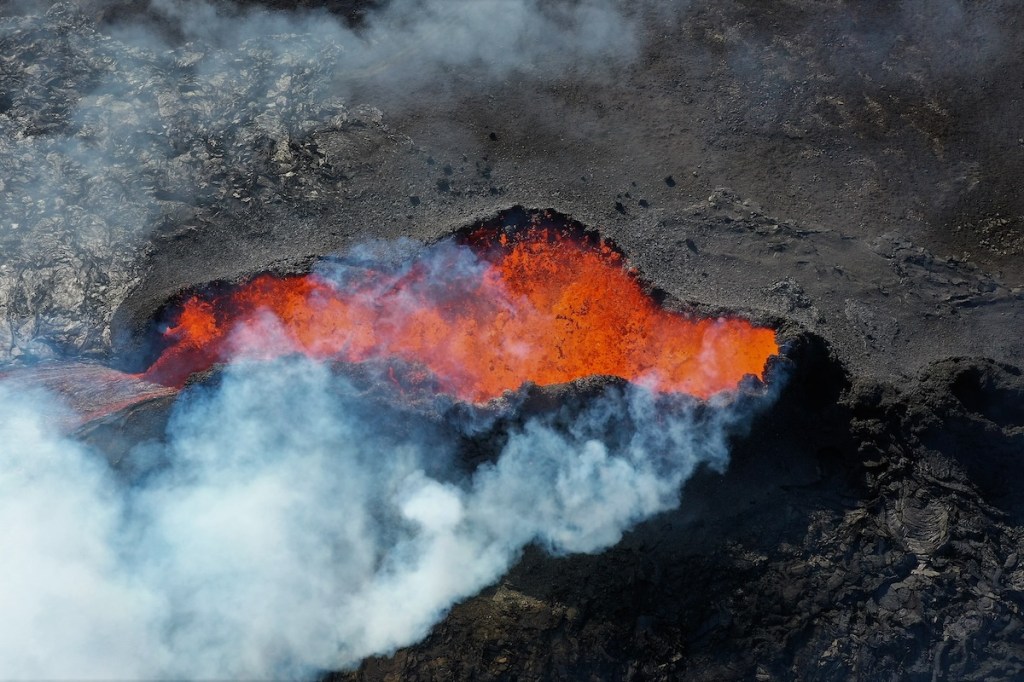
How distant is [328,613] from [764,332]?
7.76 m

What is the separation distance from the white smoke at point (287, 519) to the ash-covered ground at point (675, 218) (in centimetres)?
38

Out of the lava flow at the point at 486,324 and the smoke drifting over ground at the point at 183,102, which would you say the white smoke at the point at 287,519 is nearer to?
the lava flow at the point at 486,324

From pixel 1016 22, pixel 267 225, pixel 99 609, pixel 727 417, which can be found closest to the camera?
pixel 99 609

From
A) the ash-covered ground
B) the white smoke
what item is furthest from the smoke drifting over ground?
the white smoke

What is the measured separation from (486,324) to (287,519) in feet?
13.9

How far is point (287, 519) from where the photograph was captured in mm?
9750

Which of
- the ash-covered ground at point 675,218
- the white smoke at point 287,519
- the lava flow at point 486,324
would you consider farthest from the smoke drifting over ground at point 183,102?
the white smoke at point 287,519

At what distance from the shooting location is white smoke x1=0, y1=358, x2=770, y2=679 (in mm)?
9211

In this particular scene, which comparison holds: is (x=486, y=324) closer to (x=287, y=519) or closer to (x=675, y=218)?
(x=675, y=218)

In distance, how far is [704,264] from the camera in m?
12.0

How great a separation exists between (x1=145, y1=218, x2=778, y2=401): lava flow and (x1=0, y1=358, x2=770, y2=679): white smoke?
3.11 ft

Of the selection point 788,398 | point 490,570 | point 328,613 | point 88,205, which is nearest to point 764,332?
point 788,398

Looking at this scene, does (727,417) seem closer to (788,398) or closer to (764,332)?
(788,398)

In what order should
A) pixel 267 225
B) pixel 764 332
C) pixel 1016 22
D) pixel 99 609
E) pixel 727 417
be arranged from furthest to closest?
pixel 1016 22 < pixel 267 225 < pixel 764 332 < pixel 727 417 < pixel 99 609
